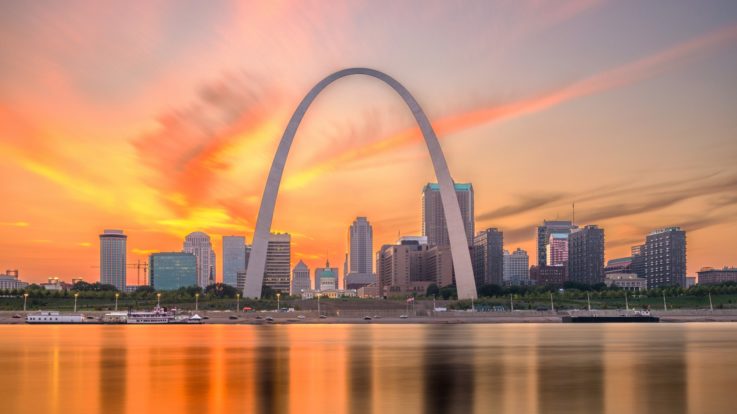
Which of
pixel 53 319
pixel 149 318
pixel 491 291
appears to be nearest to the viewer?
pixel 53 319

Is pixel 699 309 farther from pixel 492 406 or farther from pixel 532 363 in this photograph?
pixel 492 406

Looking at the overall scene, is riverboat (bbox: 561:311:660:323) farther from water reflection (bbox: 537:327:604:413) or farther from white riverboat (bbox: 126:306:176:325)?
Result: water reflection (bbox: 537:327:604:413)

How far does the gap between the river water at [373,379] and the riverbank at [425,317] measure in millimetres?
57314

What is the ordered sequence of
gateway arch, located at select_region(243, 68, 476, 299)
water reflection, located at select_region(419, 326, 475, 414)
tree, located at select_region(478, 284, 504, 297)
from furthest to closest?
tree, located at select_region(478, 284, 504, 297) < gateway arch, located at select_region(243, 68, 476, 299) < water reflection, located at select_region(419, 326, 475, 414)

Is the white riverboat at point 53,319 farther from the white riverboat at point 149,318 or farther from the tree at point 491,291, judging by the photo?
the tree at point 491,291

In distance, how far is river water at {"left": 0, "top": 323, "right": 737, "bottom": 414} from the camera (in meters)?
24.3

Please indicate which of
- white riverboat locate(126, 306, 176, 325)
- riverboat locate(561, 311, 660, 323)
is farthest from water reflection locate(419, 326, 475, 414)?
white riverboat locate(126, 306, 176, 325)

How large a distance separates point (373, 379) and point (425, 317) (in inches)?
3221

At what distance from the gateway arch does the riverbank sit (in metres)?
6.36

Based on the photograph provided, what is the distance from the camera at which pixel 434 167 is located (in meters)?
109

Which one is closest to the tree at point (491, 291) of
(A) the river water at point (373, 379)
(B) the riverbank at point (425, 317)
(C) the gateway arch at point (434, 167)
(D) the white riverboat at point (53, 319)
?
(B) the riverbank at point (425, 317)

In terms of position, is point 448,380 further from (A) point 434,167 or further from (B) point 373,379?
(A) point 434,167

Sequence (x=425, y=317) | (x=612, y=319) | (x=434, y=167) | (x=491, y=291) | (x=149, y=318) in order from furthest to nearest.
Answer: (x=491, y=291)
(x=425, y=317)
(x=434, y=167)
(x=149, y=318)
(x=612, y=319)

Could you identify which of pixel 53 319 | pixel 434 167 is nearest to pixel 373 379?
pixel 434 167
